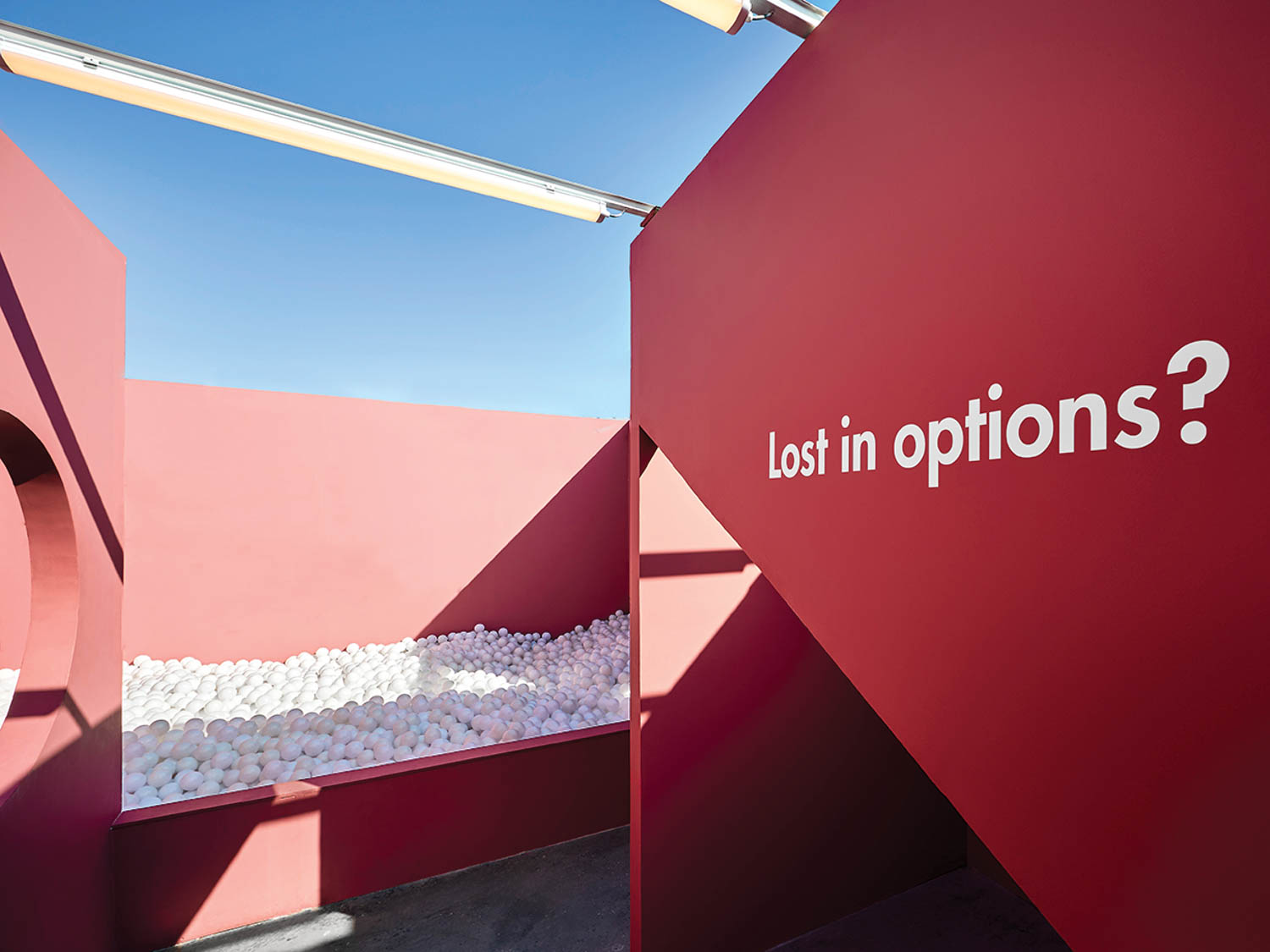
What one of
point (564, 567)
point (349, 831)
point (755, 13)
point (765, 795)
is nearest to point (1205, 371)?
point (755, 13)

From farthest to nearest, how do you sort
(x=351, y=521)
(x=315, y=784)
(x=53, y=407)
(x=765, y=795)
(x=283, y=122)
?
(x=351, y=521) < (x=315, y=784) < (x=765, y=795) < (x=53, y=407) < (x=283, y=122)

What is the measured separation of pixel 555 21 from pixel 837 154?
1818 mm

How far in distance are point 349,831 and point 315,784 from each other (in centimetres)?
26

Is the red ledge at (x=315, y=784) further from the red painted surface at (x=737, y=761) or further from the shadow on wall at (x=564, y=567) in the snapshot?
the shadow on wall at (x=564, y=567)

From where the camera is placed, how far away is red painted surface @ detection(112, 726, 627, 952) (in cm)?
225

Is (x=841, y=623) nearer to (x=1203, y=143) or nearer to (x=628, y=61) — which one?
(x=1203, y=143)

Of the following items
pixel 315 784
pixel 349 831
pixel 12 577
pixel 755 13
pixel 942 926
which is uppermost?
pixel 755 13

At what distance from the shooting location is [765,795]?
6.69ft

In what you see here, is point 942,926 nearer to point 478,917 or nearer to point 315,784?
point 478,917

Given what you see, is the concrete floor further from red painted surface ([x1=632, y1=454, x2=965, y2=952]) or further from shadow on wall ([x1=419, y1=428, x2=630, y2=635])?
shadow on wall ([x1=419, y1=428, x2=630, y2=635])

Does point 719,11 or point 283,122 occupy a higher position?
point 283,122

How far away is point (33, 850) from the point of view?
1729mm

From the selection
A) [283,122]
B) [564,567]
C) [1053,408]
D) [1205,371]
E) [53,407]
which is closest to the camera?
[1205,371]

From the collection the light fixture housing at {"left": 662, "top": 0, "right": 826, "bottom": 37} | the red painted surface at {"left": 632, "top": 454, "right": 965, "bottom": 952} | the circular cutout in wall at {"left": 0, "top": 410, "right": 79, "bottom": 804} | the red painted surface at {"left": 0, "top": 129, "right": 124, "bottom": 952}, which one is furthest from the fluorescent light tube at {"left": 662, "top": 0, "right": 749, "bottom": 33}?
the circular cutout in wall at {"left": 0, "top": 410, "right": 79, "bottom": 804}
